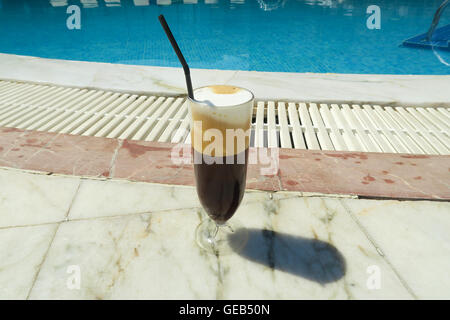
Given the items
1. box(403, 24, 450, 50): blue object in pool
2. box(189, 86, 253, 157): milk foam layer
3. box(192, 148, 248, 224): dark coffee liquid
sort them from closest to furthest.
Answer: box(189, 86, 253, 157): milk foam layer → box(192, 148, 248, 224): dark coffee liquid → box(403, 24, 450, 50): blue object in pool

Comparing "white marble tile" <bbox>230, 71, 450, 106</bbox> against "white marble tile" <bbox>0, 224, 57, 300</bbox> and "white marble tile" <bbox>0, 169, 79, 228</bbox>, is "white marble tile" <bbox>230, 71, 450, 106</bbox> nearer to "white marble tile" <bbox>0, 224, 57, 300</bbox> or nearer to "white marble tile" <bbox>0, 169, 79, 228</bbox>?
"white marble tile" <bbox>0, 169, 79, 228</bbox>

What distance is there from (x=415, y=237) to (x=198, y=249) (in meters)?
0.93

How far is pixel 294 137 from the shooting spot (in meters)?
2.32

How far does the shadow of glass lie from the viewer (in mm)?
1136

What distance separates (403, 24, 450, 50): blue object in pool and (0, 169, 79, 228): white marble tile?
7.73 metres

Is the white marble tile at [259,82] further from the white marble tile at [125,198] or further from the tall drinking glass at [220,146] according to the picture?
the tall drinking glass at [220,146]

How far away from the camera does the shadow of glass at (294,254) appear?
1136 mm

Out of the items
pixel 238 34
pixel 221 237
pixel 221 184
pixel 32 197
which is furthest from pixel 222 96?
pixel 238 34

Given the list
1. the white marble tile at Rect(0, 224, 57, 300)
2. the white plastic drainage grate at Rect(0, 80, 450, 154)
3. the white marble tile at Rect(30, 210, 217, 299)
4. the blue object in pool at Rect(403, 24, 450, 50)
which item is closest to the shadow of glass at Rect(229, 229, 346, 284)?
the white marble tile at Rect(30, 210, 217, 299)

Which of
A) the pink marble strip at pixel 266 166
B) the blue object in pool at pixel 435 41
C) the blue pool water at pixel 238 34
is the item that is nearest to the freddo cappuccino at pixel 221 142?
the pink marble strip at pixel 266 166

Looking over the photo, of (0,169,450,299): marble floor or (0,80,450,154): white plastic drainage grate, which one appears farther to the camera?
(0,80,450,154): white plastic drainage grate
